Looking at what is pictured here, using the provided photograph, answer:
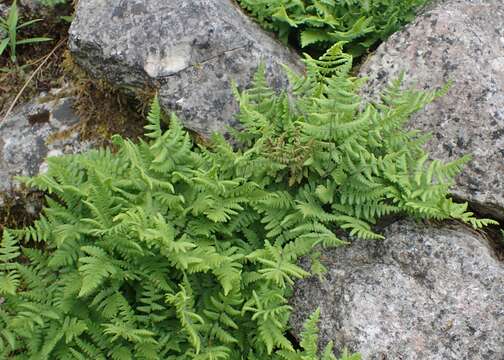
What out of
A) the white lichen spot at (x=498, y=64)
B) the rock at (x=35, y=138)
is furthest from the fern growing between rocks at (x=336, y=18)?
the rock at (x=35, y=138)

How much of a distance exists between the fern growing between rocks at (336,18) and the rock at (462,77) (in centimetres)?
24

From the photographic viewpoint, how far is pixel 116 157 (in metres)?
5.14

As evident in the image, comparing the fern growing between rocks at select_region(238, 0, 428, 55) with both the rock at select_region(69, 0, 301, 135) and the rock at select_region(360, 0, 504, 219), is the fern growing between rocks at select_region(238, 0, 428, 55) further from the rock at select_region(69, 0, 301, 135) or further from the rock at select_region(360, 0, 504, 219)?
the rock at select_region(69, 0, 301, 135)

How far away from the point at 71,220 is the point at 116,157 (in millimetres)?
706

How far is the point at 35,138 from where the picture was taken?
556cm

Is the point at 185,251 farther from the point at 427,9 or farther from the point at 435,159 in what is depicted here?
the point at 427,9

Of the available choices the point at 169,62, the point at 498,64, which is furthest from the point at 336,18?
the point at 169,62

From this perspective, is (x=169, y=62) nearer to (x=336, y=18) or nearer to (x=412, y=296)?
(x=336, y=18)

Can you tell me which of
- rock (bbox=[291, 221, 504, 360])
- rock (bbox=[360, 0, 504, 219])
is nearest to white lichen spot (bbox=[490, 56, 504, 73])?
rock (bbox=[360, 0, 504, 219])

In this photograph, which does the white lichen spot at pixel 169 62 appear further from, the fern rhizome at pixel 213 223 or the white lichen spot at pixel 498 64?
the white lichen spot at pixel 498 64

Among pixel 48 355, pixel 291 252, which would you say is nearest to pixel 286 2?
pixel 291 252

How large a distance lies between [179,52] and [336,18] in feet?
5.39

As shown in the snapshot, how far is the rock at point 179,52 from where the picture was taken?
5.34 m

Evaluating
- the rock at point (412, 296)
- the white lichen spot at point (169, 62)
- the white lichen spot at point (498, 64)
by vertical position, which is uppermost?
the white lichen spot at point (498, 64)
